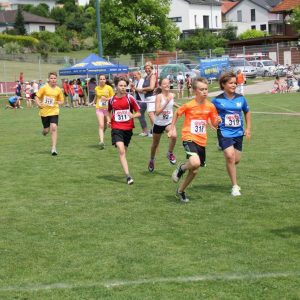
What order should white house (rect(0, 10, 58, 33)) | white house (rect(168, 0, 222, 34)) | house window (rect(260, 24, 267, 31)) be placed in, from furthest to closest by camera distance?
white house (rect(0, 10, 58, 33))
house window (rect(260, 24, 267, 31))
white house (rect(168, 0, 222, 34))

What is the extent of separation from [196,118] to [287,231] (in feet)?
7.88

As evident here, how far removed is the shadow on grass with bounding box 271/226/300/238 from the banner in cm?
3907

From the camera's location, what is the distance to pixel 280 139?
16.0 metres

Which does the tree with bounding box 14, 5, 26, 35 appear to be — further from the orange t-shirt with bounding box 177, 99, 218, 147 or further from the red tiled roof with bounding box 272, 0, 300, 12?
the orange t-shirt with bounding box 177, 99, 218, 147

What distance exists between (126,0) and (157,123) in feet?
161

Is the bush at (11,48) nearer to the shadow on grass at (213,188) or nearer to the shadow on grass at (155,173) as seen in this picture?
the shadow on grass at (155,173)

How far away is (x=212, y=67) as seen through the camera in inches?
1829

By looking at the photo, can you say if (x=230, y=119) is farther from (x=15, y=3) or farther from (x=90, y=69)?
(x=15, y=3)

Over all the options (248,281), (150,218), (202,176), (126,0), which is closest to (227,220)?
(150,218)

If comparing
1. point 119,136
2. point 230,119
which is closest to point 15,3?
point 119,136

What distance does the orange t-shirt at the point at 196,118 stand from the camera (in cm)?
895

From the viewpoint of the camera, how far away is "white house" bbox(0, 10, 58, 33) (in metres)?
111

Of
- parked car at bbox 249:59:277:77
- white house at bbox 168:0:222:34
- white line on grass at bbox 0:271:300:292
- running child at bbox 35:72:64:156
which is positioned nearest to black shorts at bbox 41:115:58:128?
running child at bbox 35:72:64:156

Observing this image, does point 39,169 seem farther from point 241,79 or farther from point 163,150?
point 241,79
